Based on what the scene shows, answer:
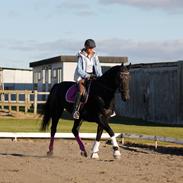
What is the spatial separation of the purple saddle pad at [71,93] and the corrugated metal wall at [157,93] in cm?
1415

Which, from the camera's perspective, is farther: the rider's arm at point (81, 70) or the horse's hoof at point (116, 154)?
the rider's arm at point (81, 70)

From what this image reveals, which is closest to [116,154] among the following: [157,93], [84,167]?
[84,167]

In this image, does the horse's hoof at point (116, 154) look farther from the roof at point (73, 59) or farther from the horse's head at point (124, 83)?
the roof at point (73, 59)

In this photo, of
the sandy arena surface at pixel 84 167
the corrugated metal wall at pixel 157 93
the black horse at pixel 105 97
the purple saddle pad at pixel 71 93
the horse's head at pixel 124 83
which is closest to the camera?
the sandy arena surface at pixel 84 167

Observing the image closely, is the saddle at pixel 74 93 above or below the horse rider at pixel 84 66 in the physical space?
below

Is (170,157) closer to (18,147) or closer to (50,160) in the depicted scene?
(50,160)

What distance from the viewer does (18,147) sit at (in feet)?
51.0

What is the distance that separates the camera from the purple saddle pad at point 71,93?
1302cm

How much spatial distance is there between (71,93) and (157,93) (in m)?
16.9

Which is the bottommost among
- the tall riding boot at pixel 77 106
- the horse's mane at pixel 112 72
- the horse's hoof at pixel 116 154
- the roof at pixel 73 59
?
the horse's hoof at pixel 116 154

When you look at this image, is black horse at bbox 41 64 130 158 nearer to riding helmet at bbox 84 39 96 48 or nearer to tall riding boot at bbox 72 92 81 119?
tall riding boot at bbox 72 92 81 119

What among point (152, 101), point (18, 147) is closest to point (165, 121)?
point (152, 101)

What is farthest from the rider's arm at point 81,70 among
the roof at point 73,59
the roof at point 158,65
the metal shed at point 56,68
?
the roof at point 73,59

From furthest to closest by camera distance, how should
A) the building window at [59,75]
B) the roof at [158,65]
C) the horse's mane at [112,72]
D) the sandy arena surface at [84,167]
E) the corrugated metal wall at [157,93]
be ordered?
the building window at [59,75]
the roof at [158,65]
the corrugated metal wall at [157,93]
the horse's mane at [112,72]
the sandy arena surface at [84,167]
